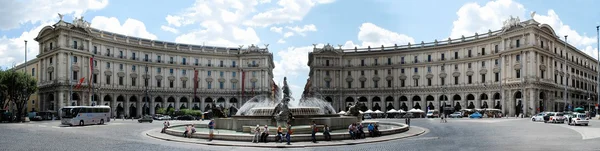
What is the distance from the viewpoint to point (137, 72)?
91.8m

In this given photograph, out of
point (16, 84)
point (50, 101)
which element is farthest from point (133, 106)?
point (16, 84)

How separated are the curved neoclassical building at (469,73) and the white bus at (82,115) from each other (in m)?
55.8

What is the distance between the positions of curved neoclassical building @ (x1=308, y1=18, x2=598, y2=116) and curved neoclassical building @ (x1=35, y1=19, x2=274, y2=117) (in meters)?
17.0

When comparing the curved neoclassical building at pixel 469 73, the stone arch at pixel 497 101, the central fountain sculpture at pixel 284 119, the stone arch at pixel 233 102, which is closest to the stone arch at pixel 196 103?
the stone arch at pixel 233 102

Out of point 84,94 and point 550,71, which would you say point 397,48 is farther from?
point 84,94

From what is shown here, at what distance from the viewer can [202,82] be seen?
10088 cm

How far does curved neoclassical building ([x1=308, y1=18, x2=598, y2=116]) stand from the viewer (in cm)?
7825

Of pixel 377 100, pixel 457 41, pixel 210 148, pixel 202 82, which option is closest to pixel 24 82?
pixel 202 82

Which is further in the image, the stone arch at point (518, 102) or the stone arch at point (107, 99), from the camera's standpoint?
the stone arch at point (107, 99)

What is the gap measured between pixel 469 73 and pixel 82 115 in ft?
228

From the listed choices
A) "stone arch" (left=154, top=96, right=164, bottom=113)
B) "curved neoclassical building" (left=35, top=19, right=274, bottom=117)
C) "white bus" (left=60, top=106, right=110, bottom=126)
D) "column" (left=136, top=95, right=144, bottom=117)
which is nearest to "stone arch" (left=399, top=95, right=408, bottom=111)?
"curved neoclassical building" (left=35, top=19, right=274, bottom=117)

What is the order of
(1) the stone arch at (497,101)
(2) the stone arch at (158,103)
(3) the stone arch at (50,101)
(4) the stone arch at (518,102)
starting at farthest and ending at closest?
(2) the stone arch at (158,103) < (1) the stone arch at (497,101) < (4) the stone arch at (518,102) < (3) the stone arch at (50,101)

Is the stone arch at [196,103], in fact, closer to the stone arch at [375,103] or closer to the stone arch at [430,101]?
the stone arch at [375,103]

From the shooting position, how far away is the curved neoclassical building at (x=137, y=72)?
7638 cm
